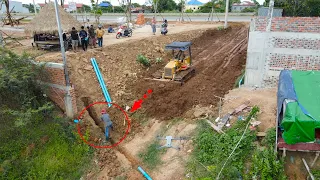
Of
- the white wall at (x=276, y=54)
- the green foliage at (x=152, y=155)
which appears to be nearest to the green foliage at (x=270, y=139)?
the green foliage at (x=152, y=155)

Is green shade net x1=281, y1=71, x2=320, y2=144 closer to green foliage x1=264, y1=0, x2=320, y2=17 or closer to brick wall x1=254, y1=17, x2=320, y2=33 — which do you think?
brick wall x1=254, y1=17, x2=320, y2=33

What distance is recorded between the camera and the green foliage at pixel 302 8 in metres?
22.1

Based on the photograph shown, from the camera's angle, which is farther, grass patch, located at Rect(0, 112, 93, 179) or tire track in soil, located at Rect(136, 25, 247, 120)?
tire track in soil, located at Rect(136, 25, 247, 120)

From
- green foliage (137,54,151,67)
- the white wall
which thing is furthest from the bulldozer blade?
the white wall

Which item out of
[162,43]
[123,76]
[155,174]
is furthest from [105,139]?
[162,43]

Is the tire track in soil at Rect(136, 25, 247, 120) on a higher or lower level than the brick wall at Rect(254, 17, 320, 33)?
lower

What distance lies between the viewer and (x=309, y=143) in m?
7.43

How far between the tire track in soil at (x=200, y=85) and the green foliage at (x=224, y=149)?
7.65 ft

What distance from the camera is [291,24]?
1141 centimetres

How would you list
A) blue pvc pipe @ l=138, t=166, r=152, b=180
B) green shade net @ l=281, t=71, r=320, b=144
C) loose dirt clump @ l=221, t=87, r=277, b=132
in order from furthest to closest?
loose dirt clump @ l=221, t=87, r=277, b=132, blue pvc pipe @ l=138, t=166, r=152, b=180, green shade net @ l=281, t=71, r=320, b=144

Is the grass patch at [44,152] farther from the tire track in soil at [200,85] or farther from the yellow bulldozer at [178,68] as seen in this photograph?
the yellow bulldozer at [178,68]

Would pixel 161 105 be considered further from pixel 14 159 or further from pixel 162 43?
pixel 162 43

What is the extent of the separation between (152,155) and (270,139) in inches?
161

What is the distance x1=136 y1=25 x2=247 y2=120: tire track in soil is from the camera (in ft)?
38.8
